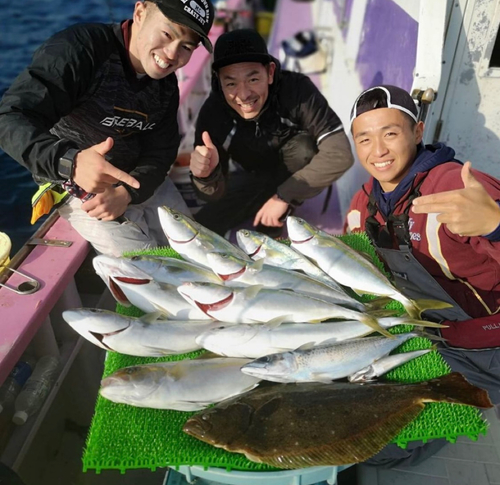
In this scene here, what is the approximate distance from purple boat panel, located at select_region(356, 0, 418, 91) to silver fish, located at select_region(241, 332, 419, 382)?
2.19 m

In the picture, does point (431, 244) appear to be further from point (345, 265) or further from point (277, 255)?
point (277, 255)

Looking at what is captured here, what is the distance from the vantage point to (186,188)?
4492mm

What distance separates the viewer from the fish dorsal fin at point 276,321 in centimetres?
200

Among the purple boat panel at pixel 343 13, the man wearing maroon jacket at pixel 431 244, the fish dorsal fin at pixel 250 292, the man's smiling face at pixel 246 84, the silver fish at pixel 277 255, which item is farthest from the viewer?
the purple boat panel at pixel 343 13

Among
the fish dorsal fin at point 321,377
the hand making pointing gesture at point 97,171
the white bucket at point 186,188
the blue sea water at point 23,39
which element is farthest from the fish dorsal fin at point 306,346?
the blue sea water at point 23,39

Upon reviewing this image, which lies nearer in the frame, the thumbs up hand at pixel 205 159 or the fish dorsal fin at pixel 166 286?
the fish dorsal fin at pixel 166 286

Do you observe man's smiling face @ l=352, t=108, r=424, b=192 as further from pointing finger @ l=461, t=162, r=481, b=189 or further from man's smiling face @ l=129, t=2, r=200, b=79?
man's smiling face @ l=129, t=2, r=200, b=79

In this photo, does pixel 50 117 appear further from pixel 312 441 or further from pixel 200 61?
pixel 200 61

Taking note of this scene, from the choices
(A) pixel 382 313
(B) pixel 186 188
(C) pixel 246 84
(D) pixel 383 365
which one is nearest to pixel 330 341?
(D) pixel 383 365

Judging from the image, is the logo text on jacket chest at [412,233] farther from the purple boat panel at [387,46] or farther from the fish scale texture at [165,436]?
the purple boat panel at [387,46]

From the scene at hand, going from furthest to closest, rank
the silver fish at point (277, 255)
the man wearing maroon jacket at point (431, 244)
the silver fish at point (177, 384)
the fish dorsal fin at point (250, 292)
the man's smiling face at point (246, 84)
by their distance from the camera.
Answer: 1. the man's smiling face at point (246, 84)
2. the silver fish at point (277, 255)
3. the man wearing maroon jacket at point (431, 244)
4. the fish dorsal fin at point (250, 292)
5. the silver fish at point (177, 384)

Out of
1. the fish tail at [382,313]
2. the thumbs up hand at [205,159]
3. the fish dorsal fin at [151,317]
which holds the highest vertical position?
the thumbs up hand at [205,159]

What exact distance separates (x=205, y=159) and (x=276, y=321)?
5.20ft

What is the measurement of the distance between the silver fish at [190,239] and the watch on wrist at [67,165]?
1.80ft
